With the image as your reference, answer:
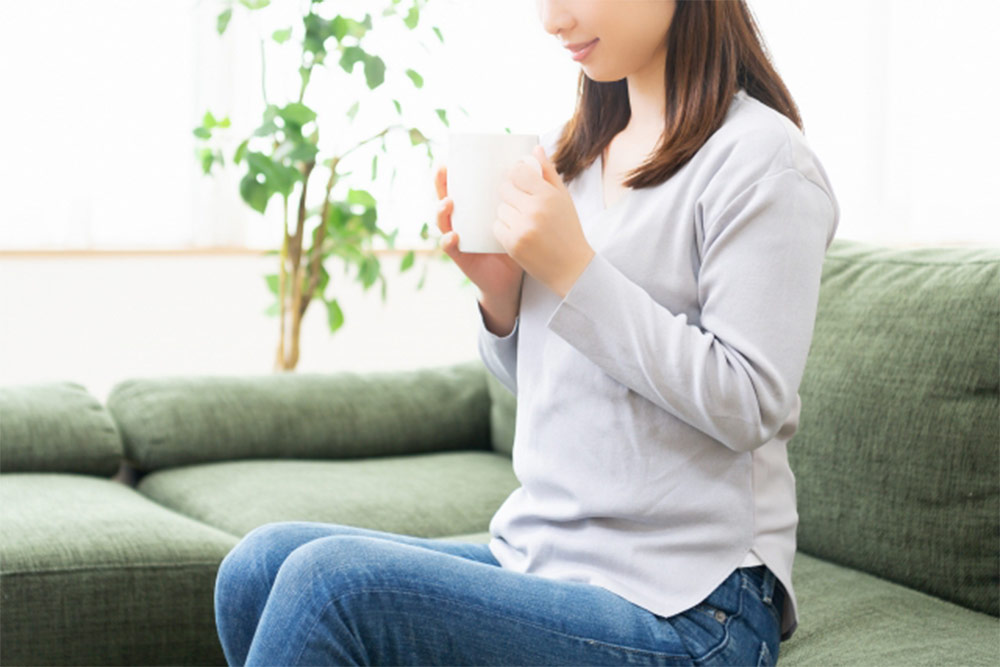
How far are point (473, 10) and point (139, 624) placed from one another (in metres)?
2.20

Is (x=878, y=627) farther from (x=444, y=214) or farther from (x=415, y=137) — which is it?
(x=415, y=137)

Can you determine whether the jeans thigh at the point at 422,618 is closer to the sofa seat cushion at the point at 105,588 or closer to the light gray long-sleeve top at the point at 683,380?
the light gray long-sleeve top at the point at 683,380

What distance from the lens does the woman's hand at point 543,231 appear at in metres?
0.95

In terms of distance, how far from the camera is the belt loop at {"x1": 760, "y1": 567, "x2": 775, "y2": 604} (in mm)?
1019

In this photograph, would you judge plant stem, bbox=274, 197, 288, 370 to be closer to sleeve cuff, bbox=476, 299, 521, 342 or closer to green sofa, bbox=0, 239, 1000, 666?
green sofa, bbox=0, 239, 1000, 666

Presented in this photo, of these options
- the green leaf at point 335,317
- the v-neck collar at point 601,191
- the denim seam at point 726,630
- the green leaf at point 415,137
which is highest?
the v-neck collar at point 601,191

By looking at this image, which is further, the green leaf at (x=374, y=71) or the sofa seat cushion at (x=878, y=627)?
the green leaf at (x=374, y=71)

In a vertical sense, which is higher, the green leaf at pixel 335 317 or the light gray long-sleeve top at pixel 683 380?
the light gray long-sleeve top at pixel 683 380

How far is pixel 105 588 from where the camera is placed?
5.03 feet

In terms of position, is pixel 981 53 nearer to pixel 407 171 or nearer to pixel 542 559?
pixel 407 171

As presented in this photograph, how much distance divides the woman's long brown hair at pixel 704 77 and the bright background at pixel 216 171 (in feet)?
5.12

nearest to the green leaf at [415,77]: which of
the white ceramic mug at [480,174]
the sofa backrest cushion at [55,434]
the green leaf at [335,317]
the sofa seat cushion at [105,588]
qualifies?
the green leaf at [335,317]

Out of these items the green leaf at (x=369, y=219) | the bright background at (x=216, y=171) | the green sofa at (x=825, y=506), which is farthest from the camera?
the bright background at (x=216, y=171)

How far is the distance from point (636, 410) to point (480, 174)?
242 millimetres
